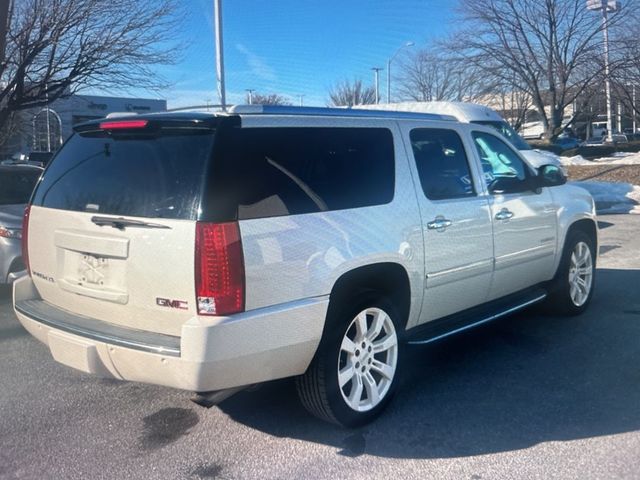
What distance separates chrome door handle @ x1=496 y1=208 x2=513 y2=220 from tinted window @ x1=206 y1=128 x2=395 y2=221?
3.82 ft

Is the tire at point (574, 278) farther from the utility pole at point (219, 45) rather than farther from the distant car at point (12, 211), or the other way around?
the utility pole at point (219, 45)

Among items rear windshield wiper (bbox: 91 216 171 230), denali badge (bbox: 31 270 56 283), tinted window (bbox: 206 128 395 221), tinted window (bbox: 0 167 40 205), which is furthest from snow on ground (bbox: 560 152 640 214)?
rear windshield wiper (bbox: 91 216 171 230)

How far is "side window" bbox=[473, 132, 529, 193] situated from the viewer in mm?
5055

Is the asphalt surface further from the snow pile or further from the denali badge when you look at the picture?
the snow pile

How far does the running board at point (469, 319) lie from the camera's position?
14.2 feet

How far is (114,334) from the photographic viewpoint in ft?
11.3

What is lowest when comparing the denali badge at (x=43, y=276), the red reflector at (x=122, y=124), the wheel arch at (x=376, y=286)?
the wheel arch at (x=376, y=286)

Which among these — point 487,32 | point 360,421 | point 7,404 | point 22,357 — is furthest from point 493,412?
Result: point 487,32

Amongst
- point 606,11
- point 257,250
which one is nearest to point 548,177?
point 257,250

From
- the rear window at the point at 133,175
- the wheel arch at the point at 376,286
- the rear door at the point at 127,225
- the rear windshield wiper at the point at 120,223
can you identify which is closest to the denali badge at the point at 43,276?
the rear door at the point at 127,225

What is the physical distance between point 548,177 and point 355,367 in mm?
2705

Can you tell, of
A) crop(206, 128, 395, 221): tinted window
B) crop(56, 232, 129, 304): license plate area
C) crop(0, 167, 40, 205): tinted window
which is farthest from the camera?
crop(0, 167, 40, 205): tinted window

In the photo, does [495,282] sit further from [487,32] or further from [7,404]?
[487,32]

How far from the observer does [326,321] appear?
11.9 feet
